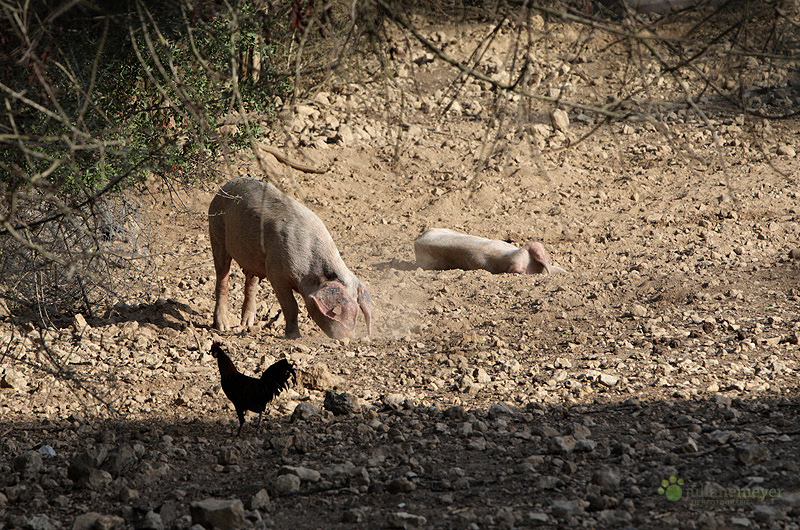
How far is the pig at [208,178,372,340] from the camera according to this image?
24.9 feet

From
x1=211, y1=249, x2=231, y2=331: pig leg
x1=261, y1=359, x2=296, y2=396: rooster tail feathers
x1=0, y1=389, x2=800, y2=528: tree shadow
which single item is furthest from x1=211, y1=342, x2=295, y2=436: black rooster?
x1=211, y1=249, x2=231, y2=331: pig leg

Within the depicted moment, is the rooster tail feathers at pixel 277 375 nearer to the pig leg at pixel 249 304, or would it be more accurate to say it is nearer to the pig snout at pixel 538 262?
the pig leg at pixel 249 304

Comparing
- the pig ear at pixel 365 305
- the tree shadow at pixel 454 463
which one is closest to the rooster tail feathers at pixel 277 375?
the tree shadow at pixel 454 463

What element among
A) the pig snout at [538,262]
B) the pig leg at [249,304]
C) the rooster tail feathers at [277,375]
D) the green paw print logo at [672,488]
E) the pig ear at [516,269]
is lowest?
the pig leg at [249,304]

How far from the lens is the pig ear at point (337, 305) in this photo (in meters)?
7.52

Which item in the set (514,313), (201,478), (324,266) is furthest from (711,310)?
(201,478)

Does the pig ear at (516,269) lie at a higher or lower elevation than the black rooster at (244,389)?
higher

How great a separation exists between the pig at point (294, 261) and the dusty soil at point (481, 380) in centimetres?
29

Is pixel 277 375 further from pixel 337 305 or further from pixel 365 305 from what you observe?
pixel 365 305

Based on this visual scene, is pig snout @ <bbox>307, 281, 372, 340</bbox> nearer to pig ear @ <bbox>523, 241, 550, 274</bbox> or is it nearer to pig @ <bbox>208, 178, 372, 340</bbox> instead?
pig @ <bbox>208, 178, 372, 340</bbox>

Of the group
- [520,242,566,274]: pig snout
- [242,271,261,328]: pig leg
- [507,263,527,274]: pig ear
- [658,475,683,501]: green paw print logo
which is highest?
[520,242,566,274]: pig snout

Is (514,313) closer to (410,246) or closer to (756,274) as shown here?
(756,274)

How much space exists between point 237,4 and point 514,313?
4.54m

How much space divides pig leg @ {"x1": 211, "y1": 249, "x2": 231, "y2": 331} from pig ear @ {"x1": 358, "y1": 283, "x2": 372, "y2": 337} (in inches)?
57.7
